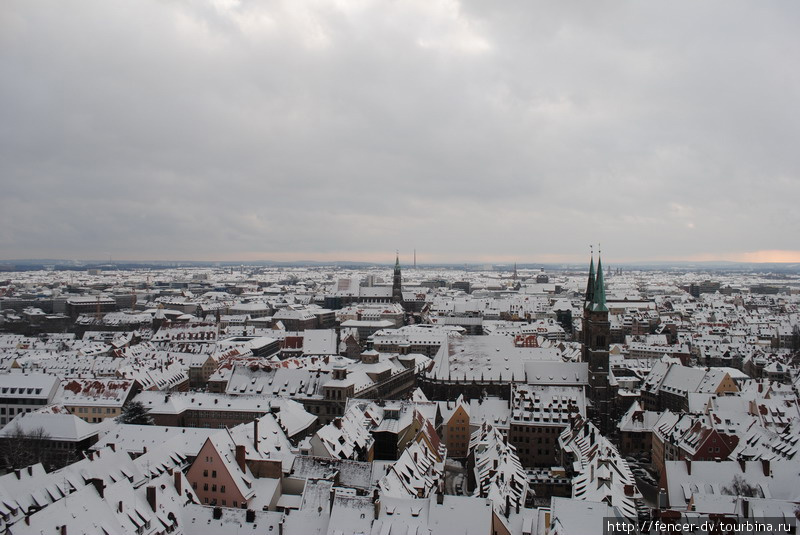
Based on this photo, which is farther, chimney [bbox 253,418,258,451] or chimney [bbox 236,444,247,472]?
chimney [bbox 253,418,258,451]

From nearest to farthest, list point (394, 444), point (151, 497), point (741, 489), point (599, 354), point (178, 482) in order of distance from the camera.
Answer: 1. point (151, 497)
2. point (178, 482)
3. point (741, 489)
4. point (394, 444)
5. point (599, 354)

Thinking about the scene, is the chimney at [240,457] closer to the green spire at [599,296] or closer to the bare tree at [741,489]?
the bare tree at [741,489]

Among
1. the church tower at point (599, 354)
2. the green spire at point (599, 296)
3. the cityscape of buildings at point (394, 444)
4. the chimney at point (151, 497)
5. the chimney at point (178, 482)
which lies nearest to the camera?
the chimney at point (151, 497)

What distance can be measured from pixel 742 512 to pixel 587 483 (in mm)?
14217

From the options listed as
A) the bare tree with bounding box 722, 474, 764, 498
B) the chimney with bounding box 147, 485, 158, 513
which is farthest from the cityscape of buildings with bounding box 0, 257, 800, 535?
the bare tree with bounding box 722, 474, 764, 498

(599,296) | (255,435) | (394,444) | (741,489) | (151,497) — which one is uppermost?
(599,296)

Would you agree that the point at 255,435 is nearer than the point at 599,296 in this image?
Yes

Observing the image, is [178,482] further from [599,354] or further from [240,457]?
[599,354]

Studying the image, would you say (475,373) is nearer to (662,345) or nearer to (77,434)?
(77,434)

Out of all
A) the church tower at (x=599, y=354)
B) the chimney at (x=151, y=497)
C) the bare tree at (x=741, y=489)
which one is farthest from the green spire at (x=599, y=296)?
the chimney at (x=151, y=497)

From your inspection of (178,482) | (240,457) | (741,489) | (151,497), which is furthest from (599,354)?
(151,497)

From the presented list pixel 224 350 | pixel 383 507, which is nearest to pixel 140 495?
pixel 383 507

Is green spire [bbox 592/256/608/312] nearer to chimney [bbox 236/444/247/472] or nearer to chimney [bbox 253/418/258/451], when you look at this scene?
chimney [bbox 253/418/258/451]

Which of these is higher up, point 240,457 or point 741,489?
point 240,457
